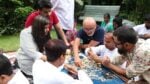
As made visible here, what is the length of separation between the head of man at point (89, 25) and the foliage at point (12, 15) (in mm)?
7007

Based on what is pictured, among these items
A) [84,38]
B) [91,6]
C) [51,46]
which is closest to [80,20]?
[91,6]

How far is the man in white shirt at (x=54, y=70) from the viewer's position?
3246 mm

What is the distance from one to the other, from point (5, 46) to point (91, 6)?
6.16 meters

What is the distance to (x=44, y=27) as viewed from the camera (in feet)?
14.5

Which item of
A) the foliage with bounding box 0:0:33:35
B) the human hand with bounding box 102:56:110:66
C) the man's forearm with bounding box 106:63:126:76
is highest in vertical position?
the human hand with bounding box 102:56:110:66

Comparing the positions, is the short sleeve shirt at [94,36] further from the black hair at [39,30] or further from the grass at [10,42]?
the grass at [10,42]

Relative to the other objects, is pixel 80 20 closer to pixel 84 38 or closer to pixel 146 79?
pixel 84 38

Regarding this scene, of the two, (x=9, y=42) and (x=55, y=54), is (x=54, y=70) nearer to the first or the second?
(x=55, y=54)

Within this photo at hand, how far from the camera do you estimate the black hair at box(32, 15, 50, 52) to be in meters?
4.39

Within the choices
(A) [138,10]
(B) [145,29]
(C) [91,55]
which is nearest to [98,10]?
(A) [138,10]

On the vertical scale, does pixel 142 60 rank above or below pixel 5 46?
above

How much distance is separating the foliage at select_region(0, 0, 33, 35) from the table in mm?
7854

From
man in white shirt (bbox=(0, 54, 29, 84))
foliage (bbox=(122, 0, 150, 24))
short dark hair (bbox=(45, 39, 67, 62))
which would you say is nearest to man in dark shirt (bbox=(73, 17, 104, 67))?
short dark hair (bbox=(45, 39, 67, 62))

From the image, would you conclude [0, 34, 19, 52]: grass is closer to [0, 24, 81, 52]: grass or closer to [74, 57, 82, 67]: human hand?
[0, 24, 81, 52]: grass
